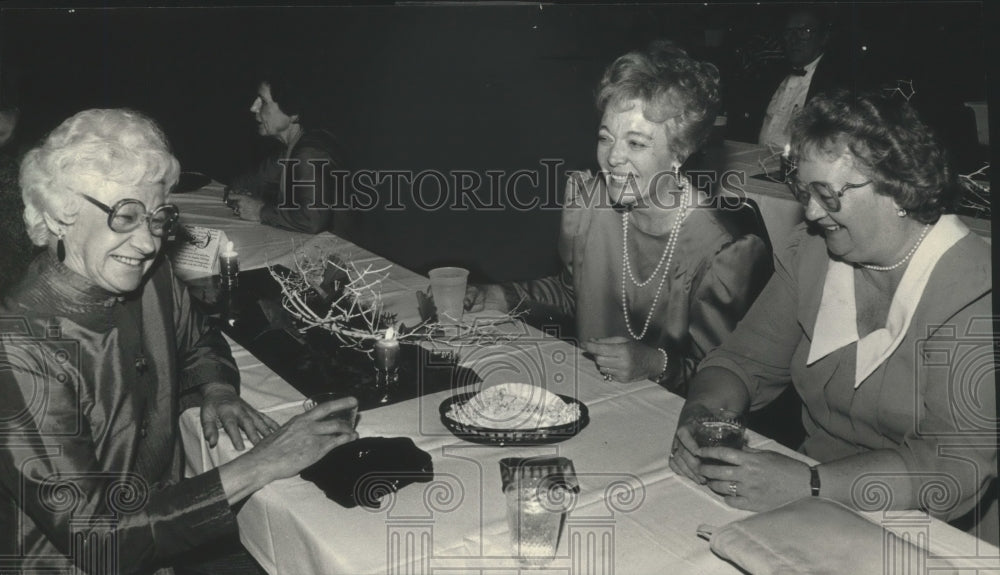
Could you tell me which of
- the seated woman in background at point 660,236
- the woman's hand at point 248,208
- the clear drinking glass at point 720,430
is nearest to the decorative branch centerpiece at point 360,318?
the seated woman in background at point 660,236

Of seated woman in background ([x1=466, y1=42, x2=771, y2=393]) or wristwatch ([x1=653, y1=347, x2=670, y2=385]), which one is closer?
wristwatch ([x1=653, y1=347, x2=670, y2=385])

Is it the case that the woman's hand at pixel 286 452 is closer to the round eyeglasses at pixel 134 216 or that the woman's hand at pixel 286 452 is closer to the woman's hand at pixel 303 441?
the woman's hand at pixel 303 441

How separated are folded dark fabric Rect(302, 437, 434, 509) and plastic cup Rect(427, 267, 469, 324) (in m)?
0.76

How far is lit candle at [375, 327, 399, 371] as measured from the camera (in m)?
Result: 2.12

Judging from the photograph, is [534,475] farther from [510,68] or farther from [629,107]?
[510,68]

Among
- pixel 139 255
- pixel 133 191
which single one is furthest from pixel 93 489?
pixel 133 191

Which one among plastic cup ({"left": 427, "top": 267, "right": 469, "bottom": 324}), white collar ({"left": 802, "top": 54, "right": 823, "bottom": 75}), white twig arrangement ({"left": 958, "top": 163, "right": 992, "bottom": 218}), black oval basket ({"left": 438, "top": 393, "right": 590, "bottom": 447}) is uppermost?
white collar ({"left": 802, "top": 54, "right": 823, "bottom": 75})

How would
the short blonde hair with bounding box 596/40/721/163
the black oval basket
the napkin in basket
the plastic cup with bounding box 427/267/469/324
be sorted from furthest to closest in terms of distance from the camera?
the short blonde hair with bounding box 596/40/721/163 < the plastic cup with bounding box 427/267/469/324 < the black oval basket < the napkin in basket

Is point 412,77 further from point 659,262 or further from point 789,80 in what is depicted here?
point 659,262

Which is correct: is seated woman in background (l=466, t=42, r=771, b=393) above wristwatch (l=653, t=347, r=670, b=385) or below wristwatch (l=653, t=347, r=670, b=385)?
above

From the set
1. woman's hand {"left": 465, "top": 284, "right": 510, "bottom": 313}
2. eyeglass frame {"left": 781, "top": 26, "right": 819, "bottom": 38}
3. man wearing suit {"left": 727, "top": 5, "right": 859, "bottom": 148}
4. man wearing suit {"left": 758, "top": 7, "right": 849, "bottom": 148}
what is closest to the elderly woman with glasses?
woman's hand {"left": 465, "top": 284, "right": 510, "bottom": 313}

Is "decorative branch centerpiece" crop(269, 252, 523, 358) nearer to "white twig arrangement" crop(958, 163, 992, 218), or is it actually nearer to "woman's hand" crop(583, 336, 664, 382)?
"woman's hand" crop(583, 336, 664, 382)

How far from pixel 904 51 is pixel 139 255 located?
506 centimetres

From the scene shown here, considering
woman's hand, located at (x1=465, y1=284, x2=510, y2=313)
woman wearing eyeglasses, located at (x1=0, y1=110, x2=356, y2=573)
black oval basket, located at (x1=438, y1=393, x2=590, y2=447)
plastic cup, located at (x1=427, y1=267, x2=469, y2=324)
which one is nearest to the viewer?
woman wearing eyeglasses, located at (x1=0, y1=110, x2=356, y2=573)
